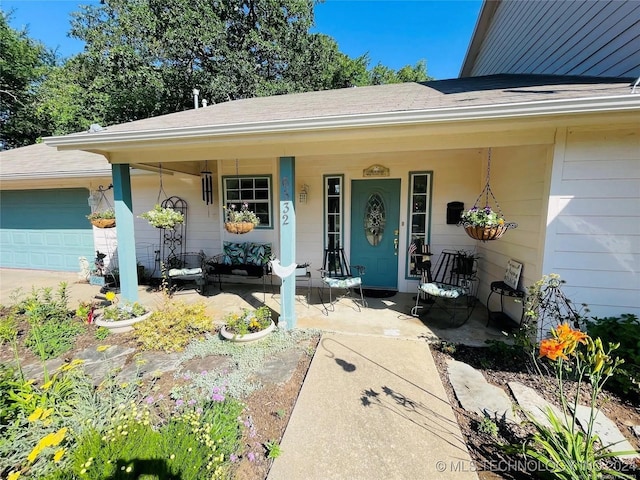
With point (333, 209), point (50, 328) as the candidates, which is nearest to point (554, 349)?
point (333, 209)

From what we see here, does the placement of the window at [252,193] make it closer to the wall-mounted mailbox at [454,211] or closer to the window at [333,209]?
the window at [333,209]

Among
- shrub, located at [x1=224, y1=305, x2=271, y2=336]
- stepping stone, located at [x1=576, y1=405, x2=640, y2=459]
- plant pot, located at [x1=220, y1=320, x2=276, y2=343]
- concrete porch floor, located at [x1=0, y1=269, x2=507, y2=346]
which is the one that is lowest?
stepping stone, located at [x1=576, y1=405, x2=640, y2=459]

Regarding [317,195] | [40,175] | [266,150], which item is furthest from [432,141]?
[40,175]

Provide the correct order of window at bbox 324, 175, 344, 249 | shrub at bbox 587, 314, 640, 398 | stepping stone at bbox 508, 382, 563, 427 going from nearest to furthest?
stepping stone at bbox 508, 382, 563, 427, shrub at bbox 587, 314, 640, 398, window at bbox 324, 175, 344, 249

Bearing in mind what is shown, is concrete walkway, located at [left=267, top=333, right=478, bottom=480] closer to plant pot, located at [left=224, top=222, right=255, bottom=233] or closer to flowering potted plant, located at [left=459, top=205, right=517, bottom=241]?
flowering potted plant, located at [left=459, top=205, right=517, bottom=241]

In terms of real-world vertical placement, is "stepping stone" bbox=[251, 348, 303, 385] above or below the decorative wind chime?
below

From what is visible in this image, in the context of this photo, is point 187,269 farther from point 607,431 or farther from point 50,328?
point 607,431

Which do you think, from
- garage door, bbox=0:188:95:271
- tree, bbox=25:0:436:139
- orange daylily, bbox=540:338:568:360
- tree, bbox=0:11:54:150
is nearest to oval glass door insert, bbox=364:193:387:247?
orange daylily, bbox=540:338:568:360

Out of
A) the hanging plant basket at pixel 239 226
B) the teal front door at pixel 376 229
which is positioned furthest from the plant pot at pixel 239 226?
the teal front door at pixel 376 229

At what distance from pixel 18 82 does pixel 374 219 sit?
55.4ft

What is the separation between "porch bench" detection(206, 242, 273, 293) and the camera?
16.6 ft

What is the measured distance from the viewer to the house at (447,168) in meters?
2.66

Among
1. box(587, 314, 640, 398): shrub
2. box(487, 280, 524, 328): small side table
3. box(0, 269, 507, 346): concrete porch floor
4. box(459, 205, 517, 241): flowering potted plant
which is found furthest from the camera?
box(0, 269, 507, 346): concrete porch floor

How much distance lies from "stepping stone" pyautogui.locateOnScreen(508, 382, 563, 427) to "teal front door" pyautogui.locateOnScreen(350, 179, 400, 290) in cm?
274
